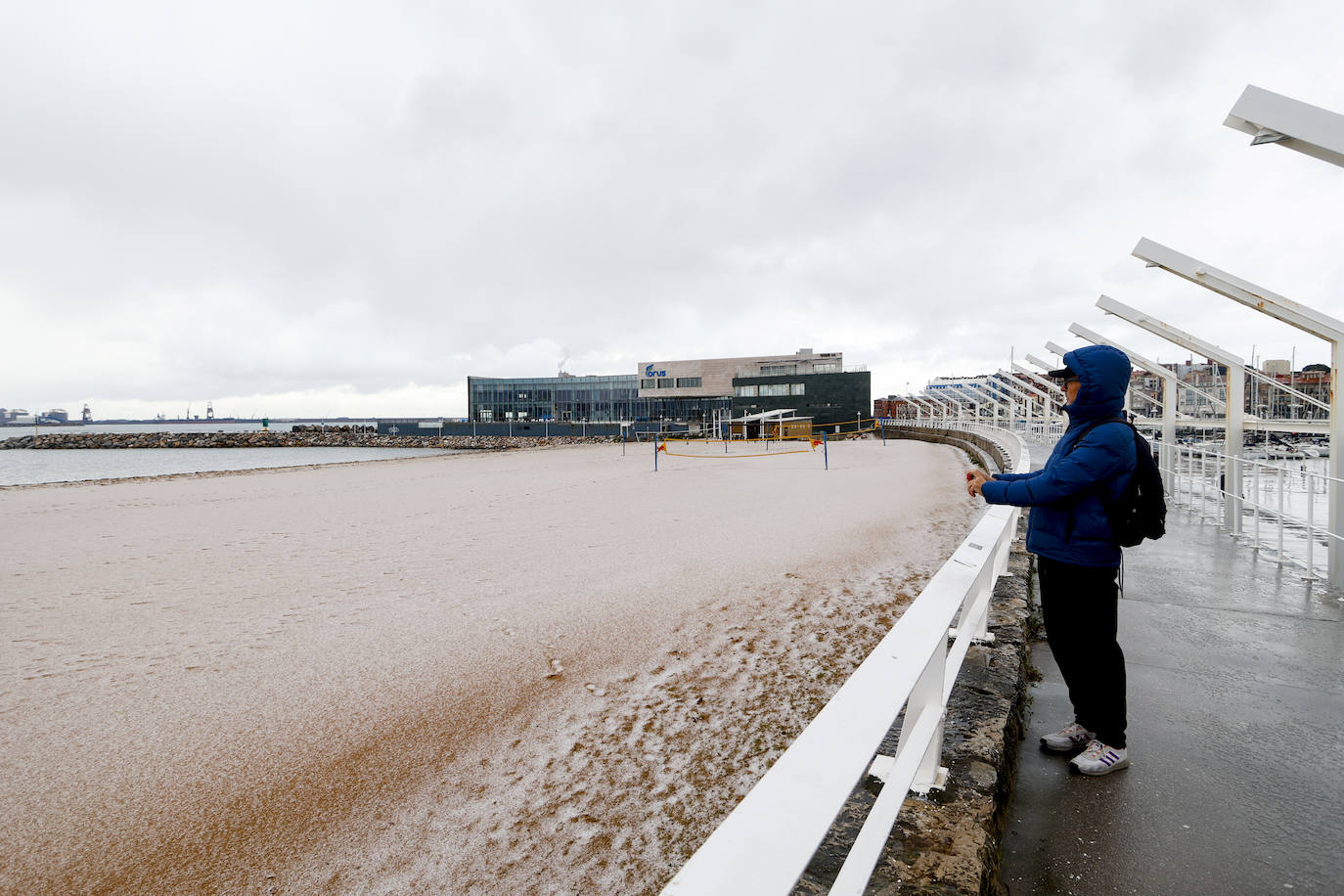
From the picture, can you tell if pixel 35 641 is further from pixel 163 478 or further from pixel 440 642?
pixel 163 478

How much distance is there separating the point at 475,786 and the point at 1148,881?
2601 mm

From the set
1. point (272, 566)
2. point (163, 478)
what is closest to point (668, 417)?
point (163, 478)

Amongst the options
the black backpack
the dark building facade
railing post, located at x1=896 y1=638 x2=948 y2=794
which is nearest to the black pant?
the black backpack

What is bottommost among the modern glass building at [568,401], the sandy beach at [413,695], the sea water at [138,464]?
the sea water at [138,464]

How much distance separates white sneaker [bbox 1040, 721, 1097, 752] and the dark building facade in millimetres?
60493

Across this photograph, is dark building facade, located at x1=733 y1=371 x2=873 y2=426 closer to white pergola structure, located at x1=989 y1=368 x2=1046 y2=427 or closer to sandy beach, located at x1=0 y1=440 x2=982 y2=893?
white pergola structure, located at x1=989 y1=368 x2=1046 y2=427

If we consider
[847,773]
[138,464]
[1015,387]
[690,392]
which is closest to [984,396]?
[1015,387]

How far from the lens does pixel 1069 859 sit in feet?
7.37

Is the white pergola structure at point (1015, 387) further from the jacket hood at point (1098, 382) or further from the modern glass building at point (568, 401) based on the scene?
the modern glass building at point (568, 401)

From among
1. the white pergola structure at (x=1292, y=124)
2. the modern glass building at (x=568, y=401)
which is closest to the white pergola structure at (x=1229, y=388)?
the white pergola structure at (x=1292, y=124)

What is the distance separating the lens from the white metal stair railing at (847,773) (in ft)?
3.09

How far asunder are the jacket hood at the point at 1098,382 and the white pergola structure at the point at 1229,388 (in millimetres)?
7397

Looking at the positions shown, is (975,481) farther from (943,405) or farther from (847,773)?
(943,405)

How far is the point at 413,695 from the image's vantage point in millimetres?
3896
